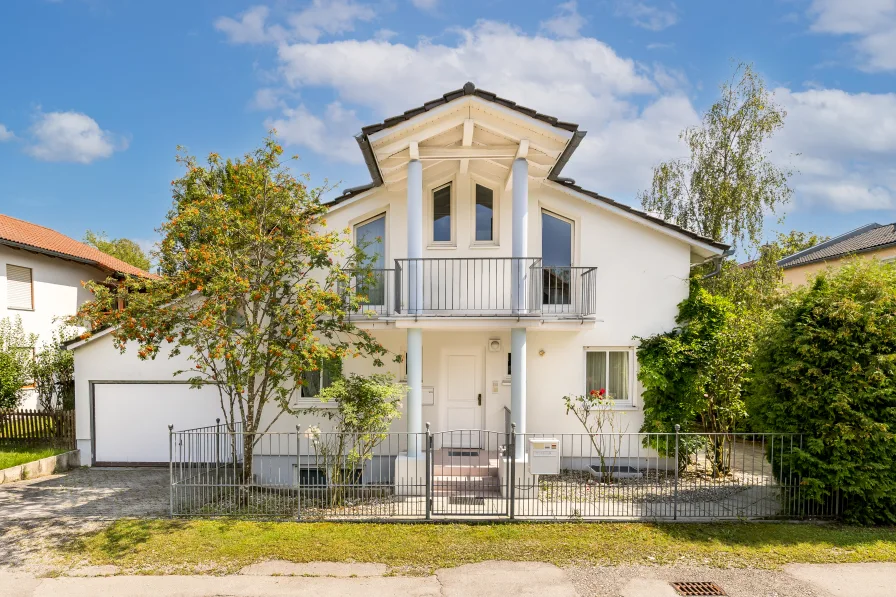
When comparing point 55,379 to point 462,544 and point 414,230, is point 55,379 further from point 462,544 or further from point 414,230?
point 462,544

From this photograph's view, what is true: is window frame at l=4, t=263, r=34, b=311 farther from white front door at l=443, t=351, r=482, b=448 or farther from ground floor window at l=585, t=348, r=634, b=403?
ground floor window at l=585, t=348, r=634, b=403

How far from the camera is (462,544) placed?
24.7 ft

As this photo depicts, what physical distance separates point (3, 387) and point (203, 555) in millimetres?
10959

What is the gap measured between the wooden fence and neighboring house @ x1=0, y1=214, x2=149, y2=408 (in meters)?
2.56

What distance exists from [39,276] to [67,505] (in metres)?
11.9

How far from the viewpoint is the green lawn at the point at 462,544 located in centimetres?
709

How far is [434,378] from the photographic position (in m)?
11.9

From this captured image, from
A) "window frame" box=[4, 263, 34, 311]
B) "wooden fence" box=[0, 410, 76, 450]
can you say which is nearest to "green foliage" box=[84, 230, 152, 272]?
"window frame" box=[4, 263, 34, 311]

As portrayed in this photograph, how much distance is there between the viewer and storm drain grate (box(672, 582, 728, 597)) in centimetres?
622

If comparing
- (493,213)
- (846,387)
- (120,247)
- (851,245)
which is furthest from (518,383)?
(120,247)

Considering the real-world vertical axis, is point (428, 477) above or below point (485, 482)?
above

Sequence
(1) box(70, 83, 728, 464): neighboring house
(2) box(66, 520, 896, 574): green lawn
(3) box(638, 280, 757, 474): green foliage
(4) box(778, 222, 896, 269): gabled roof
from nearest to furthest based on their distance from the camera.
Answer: (2) box(66, 520, 896, 574): green lawn, (3) box(638, 280, 757, 474): green foliage, (1) box(70, 83, 728, 464): neighboring house, (4) box(778, 222, 896, 269): gabled roof

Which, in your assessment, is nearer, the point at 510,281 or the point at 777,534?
the point at 777,534

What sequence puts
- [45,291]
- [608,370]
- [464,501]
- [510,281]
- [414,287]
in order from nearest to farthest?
1. [464,501]
2. [414,287]
3. [510,281]
4. [608,370]
5. [45,291]
